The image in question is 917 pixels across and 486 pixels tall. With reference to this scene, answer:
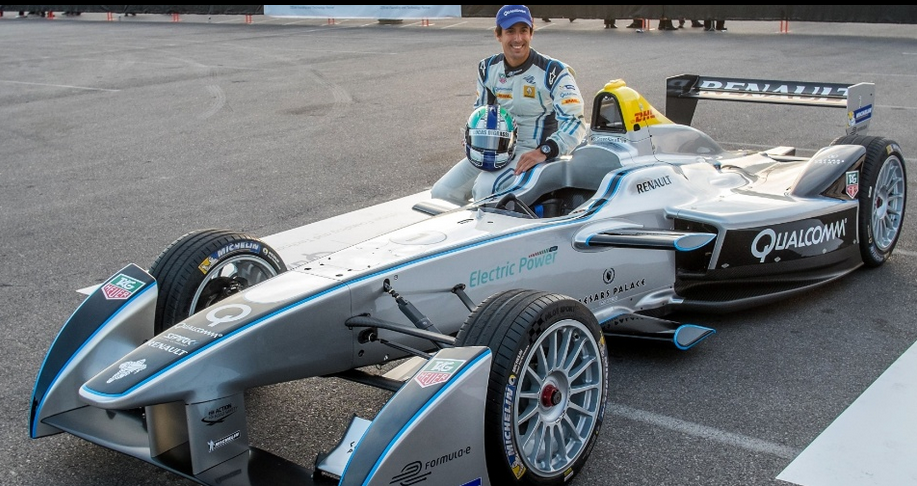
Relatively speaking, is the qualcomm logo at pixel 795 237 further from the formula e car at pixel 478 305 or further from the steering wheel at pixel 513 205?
the steering wheel at pixel 513 205

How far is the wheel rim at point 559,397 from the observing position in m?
3.94

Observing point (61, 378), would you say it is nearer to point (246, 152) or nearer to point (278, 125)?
point (246, 152)

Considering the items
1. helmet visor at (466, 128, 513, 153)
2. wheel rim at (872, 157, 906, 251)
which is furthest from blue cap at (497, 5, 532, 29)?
wheel rim at (872, 157, 906, 251)

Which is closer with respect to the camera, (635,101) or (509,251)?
(509,251)

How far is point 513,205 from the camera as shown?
5.34 meters

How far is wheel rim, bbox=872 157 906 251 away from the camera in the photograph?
6.57 meters

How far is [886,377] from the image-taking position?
4.96 meters

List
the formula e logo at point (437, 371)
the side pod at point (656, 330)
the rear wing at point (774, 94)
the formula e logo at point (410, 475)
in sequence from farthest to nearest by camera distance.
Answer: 1. the rear wing at point (774, 94)
2. the side pod at point (656, 330)
3. the formula e logo at point (437, 371)
4. the formula e logo at point (410, 475)

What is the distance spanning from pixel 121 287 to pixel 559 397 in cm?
203

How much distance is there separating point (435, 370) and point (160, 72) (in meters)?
15.4

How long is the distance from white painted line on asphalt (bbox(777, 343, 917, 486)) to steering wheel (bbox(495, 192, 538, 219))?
1837mm

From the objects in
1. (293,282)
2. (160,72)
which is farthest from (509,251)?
(160,72)

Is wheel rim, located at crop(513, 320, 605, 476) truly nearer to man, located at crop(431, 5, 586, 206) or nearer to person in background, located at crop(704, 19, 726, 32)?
man, located at crop(431, 5, 586, 206)

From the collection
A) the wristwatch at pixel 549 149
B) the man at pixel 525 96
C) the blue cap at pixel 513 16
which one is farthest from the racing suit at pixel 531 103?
the blue cap at pixel 513 16
